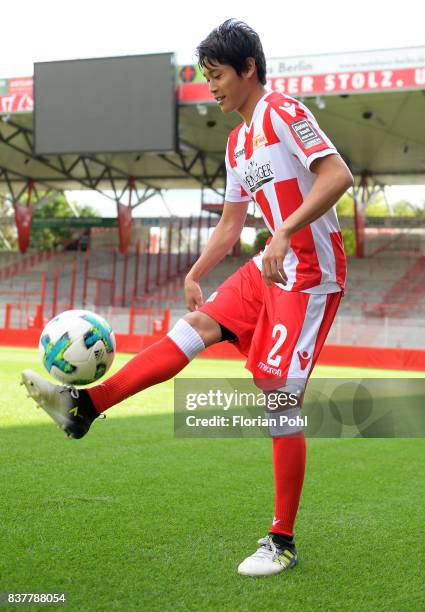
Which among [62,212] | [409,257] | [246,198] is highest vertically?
[246,198]

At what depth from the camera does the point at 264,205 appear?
11.2 ft

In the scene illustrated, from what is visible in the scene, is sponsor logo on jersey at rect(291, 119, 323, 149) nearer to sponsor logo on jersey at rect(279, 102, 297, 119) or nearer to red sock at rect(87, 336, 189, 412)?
sponsor logo on jersey at rect(279, 102, 297, 119)

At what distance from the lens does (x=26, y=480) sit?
15.2ft

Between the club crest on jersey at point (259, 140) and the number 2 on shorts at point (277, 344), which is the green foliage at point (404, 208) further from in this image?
the number 2 on shorts at point (277, 344)

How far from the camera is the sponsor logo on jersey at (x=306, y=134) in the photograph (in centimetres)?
311

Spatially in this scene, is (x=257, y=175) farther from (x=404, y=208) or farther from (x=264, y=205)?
(x=404, y=208)

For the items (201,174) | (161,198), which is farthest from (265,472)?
(161,198)

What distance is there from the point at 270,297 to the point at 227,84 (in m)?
0.91

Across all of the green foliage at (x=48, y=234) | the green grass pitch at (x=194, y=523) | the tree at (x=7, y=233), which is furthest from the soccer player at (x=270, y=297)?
the tree at (x=7, y=233)

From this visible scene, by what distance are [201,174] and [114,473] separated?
3126 cm

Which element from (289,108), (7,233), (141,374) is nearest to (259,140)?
(289,108)

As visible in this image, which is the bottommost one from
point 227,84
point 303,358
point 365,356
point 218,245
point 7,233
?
point 7,233

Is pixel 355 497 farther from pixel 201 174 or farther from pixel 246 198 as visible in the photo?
pixel 201 174

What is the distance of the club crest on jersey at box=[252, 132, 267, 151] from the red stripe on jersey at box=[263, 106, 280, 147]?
0.02m
